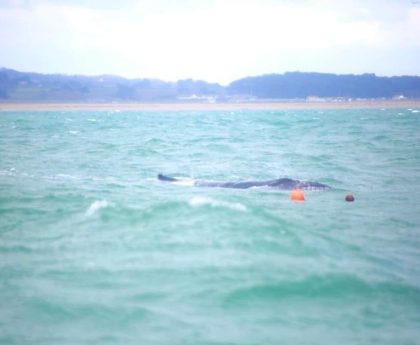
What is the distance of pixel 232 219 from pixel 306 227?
6.54 ft

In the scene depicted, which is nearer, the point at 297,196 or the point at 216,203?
the point at 216,203

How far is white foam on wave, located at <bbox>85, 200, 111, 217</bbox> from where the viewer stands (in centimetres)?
1698

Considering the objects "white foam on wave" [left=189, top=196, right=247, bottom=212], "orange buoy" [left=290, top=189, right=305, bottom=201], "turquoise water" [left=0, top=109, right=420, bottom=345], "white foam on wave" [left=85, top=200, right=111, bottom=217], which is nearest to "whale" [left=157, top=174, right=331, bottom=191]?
"turquoise water" [left=0, top=109, right=420, bottom=345]

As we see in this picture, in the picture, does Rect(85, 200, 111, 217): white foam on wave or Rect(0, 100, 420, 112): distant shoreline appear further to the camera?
Rect(0, 100, 420, 112): distant shoreline

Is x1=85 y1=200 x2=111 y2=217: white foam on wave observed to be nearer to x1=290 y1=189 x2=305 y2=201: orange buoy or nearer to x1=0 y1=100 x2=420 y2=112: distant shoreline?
x1=290 y1=189 x2=305 y2=201: orange buoy

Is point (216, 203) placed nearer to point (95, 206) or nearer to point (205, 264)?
point (95, 206)

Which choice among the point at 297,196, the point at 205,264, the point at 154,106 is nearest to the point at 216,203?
the point at 297,196

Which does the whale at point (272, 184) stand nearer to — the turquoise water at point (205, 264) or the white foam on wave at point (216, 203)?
the turquoise water at point (205, 264)

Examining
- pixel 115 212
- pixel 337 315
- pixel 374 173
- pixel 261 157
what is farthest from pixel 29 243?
pixel 261 157

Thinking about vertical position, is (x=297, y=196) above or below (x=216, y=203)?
below

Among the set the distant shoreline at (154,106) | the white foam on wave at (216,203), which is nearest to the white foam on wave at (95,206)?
the white foam on wave at (216,203)

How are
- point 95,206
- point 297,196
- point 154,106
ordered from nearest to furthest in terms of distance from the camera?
point 95,206 < point 297,196 < point 154,106

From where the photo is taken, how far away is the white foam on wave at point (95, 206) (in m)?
17.0

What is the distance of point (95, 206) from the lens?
17656 mm
